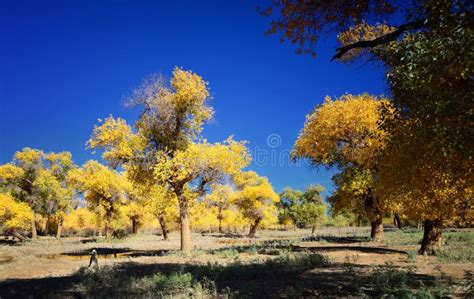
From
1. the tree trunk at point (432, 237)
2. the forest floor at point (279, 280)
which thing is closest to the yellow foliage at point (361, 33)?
the forest floor at point (279, 280)

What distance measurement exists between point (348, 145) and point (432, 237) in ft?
33.8

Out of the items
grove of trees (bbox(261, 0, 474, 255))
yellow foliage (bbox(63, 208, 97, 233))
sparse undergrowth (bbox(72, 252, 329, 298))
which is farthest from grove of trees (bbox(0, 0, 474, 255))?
yellow foliage (bbox(63, 208, 97, 233))

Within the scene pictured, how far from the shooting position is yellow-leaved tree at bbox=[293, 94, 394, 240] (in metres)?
28.7

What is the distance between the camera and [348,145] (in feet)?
99.0

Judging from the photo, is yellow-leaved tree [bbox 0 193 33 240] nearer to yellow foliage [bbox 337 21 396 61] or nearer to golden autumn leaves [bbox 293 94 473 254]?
golden autumn leaves [bbox 293 94 473 254]

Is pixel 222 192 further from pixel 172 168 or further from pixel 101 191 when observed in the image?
pixel 101 191

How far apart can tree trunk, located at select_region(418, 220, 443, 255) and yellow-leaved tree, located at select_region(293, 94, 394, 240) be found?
5415 mm

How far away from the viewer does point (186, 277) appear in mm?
14586

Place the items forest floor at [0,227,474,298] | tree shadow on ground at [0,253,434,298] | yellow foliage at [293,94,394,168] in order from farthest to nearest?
yellow foliage at [293,94,394,168], tree shadow on ground at [0,253,434,298], forest floor at [0,227,474,298]

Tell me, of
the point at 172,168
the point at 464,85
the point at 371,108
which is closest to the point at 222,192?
the point at 172,168

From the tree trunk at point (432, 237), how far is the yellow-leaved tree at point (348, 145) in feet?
17.8

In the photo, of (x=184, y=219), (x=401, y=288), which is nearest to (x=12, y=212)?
(x=184, y=219)

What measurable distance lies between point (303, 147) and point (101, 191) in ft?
121

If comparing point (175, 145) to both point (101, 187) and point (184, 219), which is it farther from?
point (101, 187)
